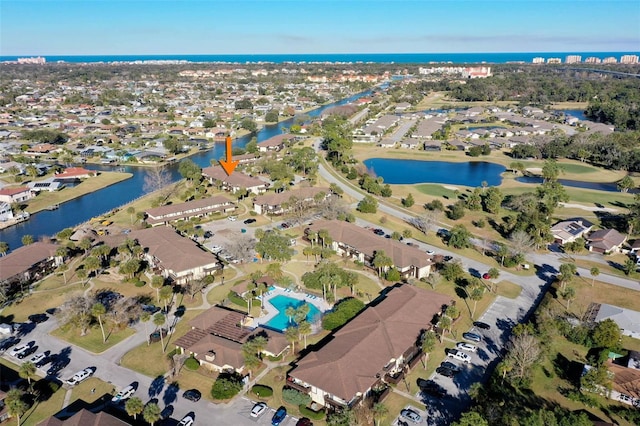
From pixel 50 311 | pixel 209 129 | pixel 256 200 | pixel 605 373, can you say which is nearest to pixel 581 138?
pixel 256 200

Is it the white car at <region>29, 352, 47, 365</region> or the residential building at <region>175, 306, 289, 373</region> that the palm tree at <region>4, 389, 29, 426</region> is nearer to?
the white car at <region>29, 352, 47, 365</region>

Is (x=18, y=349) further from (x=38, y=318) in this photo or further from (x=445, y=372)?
(x=445, y=372)

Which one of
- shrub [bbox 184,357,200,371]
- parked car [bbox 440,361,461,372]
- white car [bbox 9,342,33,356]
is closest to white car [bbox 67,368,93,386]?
white car [bbox 9,342,33,356]

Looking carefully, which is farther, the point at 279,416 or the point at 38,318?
the point at 38,318

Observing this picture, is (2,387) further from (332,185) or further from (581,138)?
(581,138)

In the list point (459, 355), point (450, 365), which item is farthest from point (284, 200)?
point (450, 365)

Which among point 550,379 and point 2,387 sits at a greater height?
point 2,387
